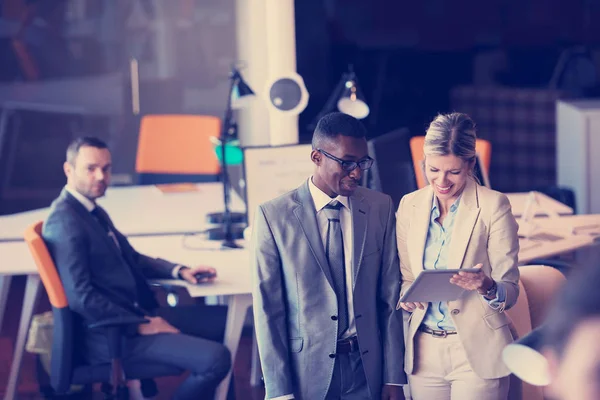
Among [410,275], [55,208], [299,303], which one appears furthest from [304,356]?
[55,208]

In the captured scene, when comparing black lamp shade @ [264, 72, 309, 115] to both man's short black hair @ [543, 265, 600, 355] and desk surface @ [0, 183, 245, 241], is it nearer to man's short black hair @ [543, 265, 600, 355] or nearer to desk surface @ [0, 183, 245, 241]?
A: desk surface @ [0, 183, 245, 241]

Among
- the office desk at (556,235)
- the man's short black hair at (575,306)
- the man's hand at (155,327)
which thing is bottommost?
the man's hand at (155,327)

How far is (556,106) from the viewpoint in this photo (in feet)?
27.7

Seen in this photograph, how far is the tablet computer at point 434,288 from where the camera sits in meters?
2.62

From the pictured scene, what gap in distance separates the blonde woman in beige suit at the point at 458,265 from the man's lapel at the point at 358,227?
0.55ft

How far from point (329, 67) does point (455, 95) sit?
4.38 ft

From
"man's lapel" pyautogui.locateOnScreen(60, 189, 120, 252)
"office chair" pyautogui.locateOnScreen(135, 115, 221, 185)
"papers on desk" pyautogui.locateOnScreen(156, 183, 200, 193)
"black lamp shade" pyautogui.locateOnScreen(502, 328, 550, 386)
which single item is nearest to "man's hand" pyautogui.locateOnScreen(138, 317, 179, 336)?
"man's lapel" pyautogui.locateOnScreen(60, 189, 120, 252)

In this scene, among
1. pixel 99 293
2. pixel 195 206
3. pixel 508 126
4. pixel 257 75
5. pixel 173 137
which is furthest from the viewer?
pixel 508 126

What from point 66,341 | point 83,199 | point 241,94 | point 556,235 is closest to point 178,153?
point 241,94

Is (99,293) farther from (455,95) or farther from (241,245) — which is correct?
(455,95)

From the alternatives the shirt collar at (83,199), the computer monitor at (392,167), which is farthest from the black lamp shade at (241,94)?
the shirt collar at (83,199)

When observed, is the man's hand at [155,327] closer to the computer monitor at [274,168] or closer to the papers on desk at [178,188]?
the computer monitor at [274,168]

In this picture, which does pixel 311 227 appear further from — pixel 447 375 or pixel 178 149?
pixel 178 149

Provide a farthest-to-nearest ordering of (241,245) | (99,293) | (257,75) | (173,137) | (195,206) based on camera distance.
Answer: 1. (257,75)
2. (173,137)
3. (195,206)
4. (241,245)
5. (99,293)
